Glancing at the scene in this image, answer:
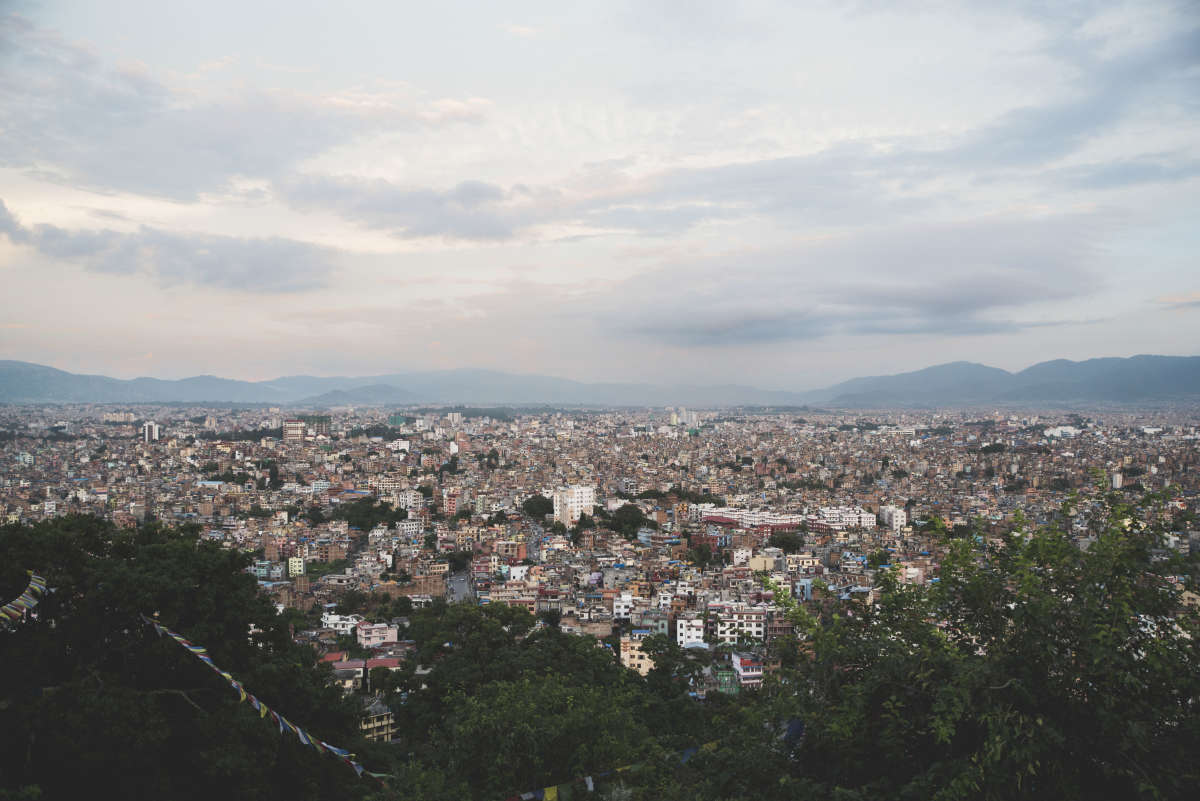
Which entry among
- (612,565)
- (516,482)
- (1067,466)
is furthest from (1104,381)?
(612,565)

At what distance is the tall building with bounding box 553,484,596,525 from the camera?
2659cm

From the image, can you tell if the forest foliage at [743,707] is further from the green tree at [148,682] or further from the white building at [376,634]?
the white building at [376,634]

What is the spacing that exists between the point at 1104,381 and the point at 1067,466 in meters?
92.9

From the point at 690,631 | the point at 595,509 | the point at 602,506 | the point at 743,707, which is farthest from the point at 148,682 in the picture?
the point at 602,506

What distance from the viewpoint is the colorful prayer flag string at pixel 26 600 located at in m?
4.22

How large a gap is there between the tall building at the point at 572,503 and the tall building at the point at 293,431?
30.0m

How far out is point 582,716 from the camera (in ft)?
15.8

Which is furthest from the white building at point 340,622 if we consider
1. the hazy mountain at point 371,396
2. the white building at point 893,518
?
the hazy mountain at point 371,396

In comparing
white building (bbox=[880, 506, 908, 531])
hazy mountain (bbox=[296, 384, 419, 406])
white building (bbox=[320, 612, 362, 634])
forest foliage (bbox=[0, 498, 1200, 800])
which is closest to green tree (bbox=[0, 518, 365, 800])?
forest foliage (bbox=[0, 498, 1200, 800])

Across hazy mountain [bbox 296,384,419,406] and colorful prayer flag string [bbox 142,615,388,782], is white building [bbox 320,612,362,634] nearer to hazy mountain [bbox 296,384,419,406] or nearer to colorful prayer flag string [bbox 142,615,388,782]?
colorful prayer flag string [bbox 142,615,388,782]

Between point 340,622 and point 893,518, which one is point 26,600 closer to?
point 340,622

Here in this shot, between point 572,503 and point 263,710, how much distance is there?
22.7m

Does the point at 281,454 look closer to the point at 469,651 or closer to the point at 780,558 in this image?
the point at 780,558

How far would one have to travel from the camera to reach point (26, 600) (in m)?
4.39
